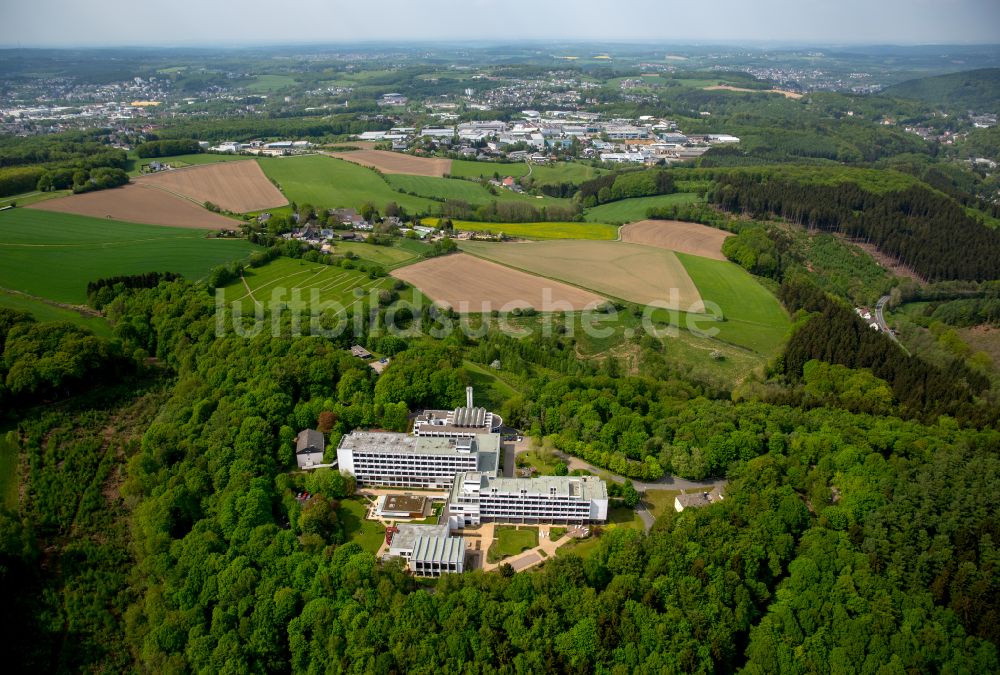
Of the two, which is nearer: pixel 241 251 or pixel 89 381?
pixel 89 381

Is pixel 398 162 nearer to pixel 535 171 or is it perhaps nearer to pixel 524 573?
pixel 535 171

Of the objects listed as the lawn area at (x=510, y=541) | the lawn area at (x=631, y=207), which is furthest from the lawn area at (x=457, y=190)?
the lawn area at (x=510, y=541)

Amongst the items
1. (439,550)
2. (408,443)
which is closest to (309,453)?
(408,443)

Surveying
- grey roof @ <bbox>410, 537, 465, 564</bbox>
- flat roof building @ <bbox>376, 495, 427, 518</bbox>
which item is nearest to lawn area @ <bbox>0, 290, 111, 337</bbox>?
flat roof building @ <bbox>376, 495, 427, 518</bbox>

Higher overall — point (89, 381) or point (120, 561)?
point (89, 381)

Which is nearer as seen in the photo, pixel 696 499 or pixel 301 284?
pixel 696 499

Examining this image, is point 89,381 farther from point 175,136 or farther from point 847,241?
point 175,136

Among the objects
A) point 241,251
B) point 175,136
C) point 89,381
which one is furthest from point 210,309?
point 175,136
